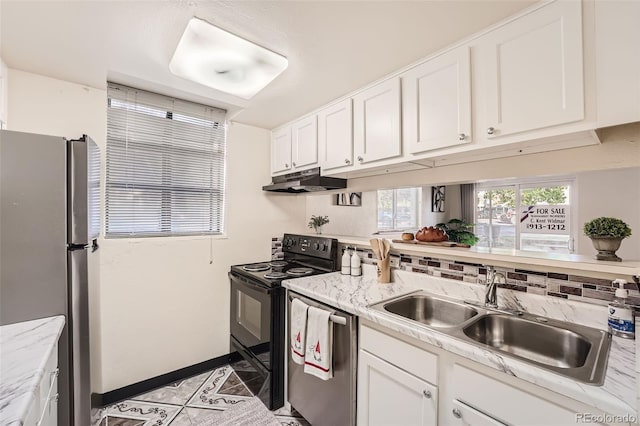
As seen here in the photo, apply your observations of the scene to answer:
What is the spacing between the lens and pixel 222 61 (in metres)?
1.58

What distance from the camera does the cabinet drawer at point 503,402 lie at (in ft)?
2.85

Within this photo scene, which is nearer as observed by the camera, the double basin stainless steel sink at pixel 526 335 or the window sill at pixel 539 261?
the double basin stainless steel sink at pixel 526 335

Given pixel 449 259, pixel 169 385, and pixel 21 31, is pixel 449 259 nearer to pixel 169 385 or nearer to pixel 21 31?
pixel 169 385

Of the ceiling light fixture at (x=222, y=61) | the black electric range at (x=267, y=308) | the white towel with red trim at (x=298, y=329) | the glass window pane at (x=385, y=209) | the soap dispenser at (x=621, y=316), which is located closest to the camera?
the soap dispenser at (x=621, y=316)

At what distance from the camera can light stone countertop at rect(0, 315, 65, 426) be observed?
2.46 ft

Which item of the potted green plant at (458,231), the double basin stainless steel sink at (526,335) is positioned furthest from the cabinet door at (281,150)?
the double basin stainless steel sink at (526,335)

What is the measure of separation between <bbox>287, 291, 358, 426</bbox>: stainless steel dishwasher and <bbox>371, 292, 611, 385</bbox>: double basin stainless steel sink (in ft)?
0.76

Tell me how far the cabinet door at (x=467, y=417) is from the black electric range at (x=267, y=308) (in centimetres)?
119

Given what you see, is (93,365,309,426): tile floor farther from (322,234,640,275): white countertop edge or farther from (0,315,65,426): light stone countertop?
(322,234,640,275): white countertop edge

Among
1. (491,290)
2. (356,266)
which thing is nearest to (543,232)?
(491,290)

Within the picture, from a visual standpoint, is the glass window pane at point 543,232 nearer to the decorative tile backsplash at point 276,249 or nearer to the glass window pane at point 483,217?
the glass window pane at point 483,217

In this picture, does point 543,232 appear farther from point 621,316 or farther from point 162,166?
point 162,166

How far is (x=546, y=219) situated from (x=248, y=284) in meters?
2.58

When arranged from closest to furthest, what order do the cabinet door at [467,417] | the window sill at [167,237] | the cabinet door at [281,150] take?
1. the cabinet door at [467,417]
2. the window sill at [167,237]
3. the cabinet door at [281,150]
